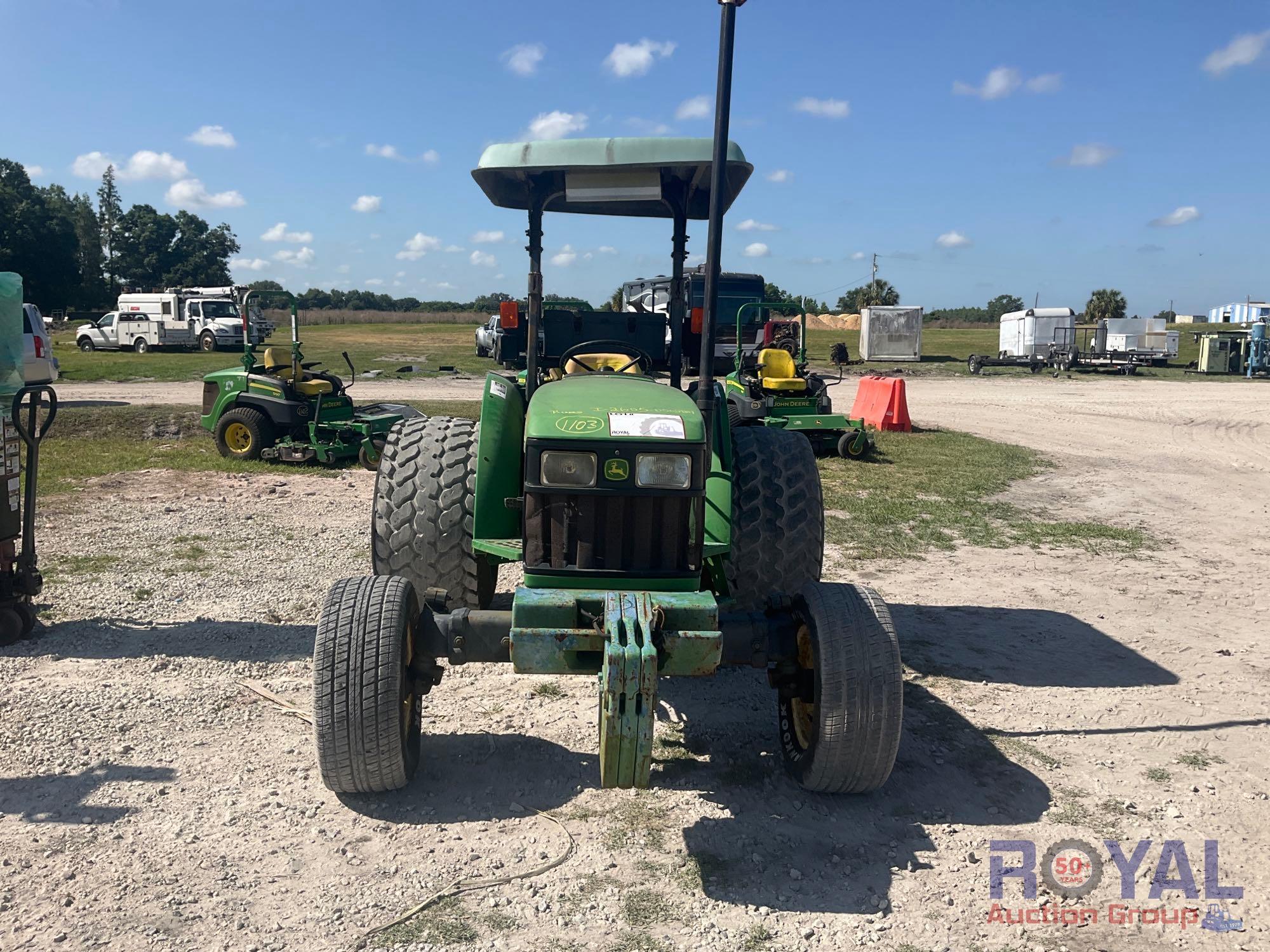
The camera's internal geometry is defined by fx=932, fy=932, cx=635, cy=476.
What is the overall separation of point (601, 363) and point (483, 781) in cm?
243

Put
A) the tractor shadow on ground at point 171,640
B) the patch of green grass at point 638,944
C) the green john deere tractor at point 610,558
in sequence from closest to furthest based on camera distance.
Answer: the patch of green grass at point 638,944
the green john deere tractor at point 610,558
the tractor shadow on ground at point 171,640

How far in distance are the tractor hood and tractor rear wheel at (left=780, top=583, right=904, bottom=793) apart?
35.9 inches

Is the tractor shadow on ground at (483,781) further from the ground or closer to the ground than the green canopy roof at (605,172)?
closer to the ground

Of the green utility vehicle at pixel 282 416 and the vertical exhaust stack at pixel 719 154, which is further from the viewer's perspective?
the green utility vehicle at pixel 282 416

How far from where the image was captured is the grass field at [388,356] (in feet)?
85.1

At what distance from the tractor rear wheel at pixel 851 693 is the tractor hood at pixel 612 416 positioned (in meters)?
0.91

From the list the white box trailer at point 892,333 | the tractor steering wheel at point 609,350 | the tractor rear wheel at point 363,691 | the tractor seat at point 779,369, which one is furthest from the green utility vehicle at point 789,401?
the white box trailer at point 892,333

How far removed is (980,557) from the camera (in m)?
8.07

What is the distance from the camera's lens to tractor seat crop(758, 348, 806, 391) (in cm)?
1412

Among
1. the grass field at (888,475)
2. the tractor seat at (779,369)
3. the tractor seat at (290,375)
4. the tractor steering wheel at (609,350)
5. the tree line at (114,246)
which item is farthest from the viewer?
the tree line at (114,246)

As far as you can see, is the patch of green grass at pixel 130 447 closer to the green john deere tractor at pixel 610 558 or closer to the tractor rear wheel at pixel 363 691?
the green john deere tractor at pixel 610 558

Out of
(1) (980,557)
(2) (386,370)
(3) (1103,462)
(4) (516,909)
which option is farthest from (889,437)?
(2) (386,370)

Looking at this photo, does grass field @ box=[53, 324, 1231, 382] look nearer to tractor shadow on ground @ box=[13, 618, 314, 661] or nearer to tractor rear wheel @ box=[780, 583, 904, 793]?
tractor shadow on ground @ box=[13, 618, 314, 661]

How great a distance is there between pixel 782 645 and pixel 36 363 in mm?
15030
